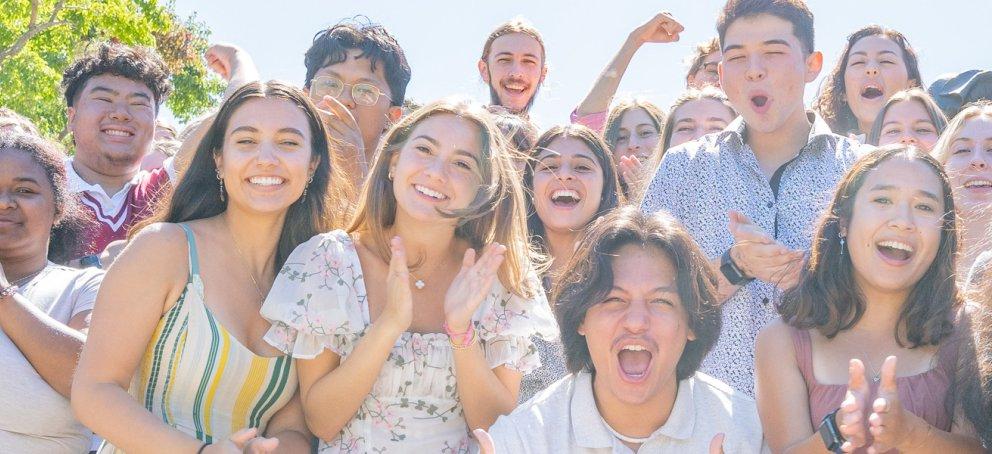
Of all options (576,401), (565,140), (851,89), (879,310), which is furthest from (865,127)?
(576,401)

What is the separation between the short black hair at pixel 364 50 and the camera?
17.3 feet

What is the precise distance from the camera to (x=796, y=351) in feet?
11.5

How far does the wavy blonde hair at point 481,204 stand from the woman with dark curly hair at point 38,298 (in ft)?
3.67

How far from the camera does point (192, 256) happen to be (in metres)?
3.53

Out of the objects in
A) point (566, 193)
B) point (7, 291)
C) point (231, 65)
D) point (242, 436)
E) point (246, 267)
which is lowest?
point (242, 436)

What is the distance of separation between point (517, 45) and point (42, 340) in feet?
10.9

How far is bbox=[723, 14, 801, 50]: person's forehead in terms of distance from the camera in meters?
4.49

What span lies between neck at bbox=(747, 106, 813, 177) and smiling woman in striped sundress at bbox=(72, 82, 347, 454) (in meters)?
1.78

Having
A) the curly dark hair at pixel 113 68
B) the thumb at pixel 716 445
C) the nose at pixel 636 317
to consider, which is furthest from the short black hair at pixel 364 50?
the thumb at pixel 716 445

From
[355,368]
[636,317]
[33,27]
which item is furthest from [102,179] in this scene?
[33,27]

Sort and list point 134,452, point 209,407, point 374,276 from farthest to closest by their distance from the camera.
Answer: point 374,276, point 209,407, point 134,452

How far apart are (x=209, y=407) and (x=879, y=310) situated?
221cm

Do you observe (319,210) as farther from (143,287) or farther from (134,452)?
(134,452)

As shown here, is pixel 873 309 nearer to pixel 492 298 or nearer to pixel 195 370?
pixel 492 298
